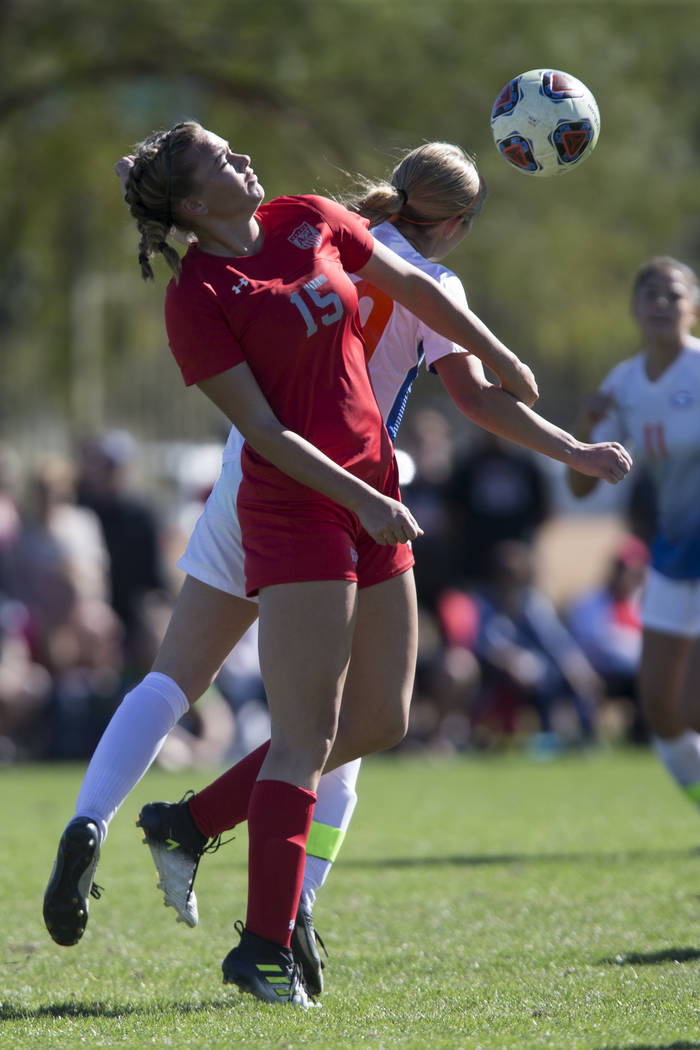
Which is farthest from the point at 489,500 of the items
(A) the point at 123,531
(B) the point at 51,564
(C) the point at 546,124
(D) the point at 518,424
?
(D) the point at 518,424

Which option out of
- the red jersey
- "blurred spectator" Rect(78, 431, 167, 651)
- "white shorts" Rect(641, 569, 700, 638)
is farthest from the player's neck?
"blurred spectator" Rect(78, 431, 167, 651)

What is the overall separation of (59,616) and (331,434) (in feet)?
26.1

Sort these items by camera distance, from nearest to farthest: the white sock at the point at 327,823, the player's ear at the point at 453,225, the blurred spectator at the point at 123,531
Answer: the white sock at the point at 327,823
the player's ear at the point at 453,225
the blurred spectator at the point at 123,531

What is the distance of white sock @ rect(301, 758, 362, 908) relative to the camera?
13.3 feet

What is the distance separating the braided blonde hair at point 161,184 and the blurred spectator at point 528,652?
8.32 meters

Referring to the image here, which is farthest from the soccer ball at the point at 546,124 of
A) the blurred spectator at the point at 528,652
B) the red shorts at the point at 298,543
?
→ the blurred spectator at the point at 528,652

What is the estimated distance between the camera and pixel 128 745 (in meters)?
3.89

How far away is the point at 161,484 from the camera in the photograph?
103 ft

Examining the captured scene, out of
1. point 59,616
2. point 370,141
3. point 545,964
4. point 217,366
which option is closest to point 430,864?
point 545,964

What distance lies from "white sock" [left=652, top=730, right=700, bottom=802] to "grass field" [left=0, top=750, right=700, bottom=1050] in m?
0.31

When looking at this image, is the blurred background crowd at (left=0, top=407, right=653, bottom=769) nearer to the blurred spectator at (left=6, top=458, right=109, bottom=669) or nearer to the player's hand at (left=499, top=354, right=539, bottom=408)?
the blurred spectator at (left=6, top=458, right=109, bottom=669)

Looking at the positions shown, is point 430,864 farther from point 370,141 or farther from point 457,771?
point 370,141

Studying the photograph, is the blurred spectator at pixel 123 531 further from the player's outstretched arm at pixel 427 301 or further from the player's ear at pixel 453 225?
the player's outstretched arm at pixel 427 301

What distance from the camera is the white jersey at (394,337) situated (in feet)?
13.0
